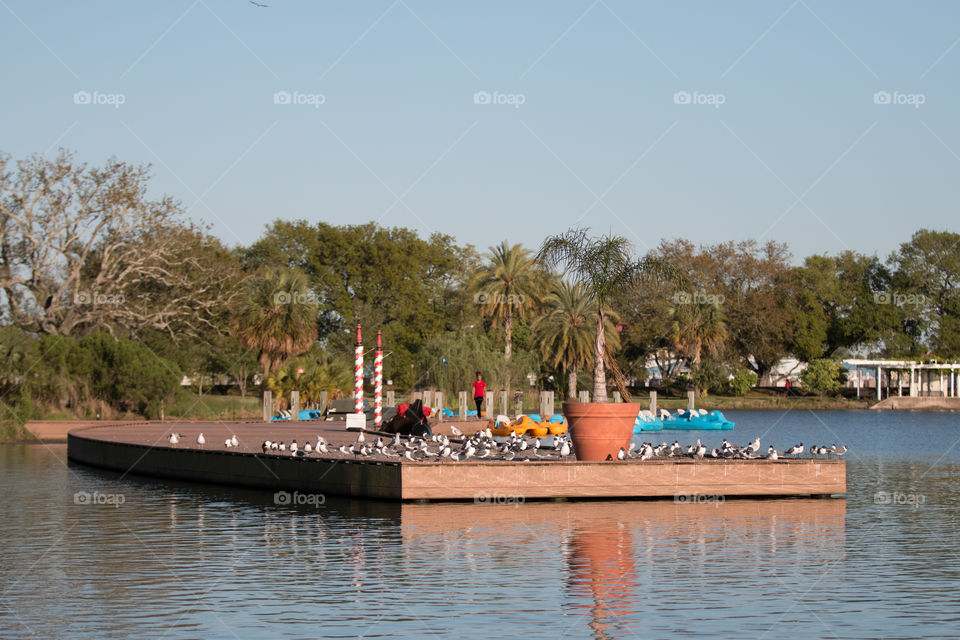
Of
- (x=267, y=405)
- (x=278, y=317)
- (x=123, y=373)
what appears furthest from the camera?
(x=278, y=317)

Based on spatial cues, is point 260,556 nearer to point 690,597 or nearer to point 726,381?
point 690,597

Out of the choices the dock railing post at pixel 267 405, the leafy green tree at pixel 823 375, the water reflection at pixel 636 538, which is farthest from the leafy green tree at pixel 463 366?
the water reflection at pixel 636 538

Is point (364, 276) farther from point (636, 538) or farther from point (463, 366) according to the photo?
point (636, 538)

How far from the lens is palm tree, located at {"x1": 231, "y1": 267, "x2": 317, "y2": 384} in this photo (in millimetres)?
64062

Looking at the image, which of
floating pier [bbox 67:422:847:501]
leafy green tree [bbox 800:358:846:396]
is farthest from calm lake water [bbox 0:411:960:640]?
leafy green tree [bbox 800:358:846:396]

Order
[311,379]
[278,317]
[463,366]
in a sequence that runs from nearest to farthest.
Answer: [311,379]
[278,317]
[463,366]

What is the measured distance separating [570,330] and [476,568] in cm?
5916

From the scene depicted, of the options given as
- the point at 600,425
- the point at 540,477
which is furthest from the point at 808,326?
the point at 540,477

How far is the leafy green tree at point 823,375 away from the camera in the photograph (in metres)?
98.8

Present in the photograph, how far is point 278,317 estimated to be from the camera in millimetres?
63969

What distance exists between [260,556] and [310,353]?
48.1m

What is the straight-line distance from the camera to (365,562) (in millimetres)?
18016

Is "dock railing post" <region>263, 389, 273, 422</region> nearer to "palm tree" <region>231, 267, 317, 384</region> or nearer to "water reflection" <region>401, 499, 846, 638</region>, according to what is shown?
"palm tree" <region>231, 267, 317, 384</region>

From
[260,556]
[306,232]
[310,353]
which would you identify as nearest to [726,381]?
[306,232]
